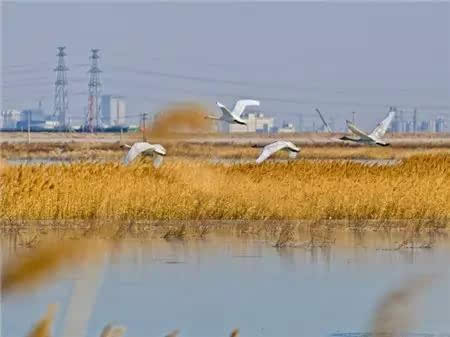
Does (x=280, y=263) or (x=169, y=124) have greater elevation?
(x=169, y=124)

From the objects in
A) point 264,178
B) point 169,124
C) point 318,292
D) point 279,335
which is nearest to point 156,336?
point 279,335

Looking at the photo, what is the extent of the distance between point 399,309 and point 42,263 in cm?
53

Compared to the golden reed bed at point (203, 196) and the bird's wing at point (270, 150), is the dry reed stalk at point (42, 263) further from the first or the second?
the bird's wing at point (270, 150)

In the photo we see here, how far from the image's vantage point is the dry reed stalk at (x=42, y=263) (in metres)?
1.72

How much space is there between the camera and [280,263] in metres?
10.8

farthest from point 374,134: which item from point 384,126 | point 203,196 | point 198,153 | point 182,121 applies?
point 198,153

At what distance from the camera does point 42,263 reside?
5.70 feet

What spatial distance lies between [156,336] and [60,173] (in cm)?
750

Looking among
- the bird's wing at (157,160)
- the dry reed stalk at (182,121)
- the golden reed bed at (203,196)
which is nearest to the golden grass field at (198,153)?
the bird's wing at (157,160)

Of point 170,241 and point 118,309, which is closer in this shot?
point 118,309

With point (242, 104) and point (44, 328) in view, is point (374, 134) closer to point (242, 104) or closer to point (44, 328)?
point (242, 104)

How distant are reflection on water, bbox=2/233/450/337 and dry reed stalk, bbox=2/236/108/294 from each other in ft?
11.4

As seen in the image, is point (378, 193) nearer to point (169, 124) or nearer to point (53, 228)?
point (53, 228)

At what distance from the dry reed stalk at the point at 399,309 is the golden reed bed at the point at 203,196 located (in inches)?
420
